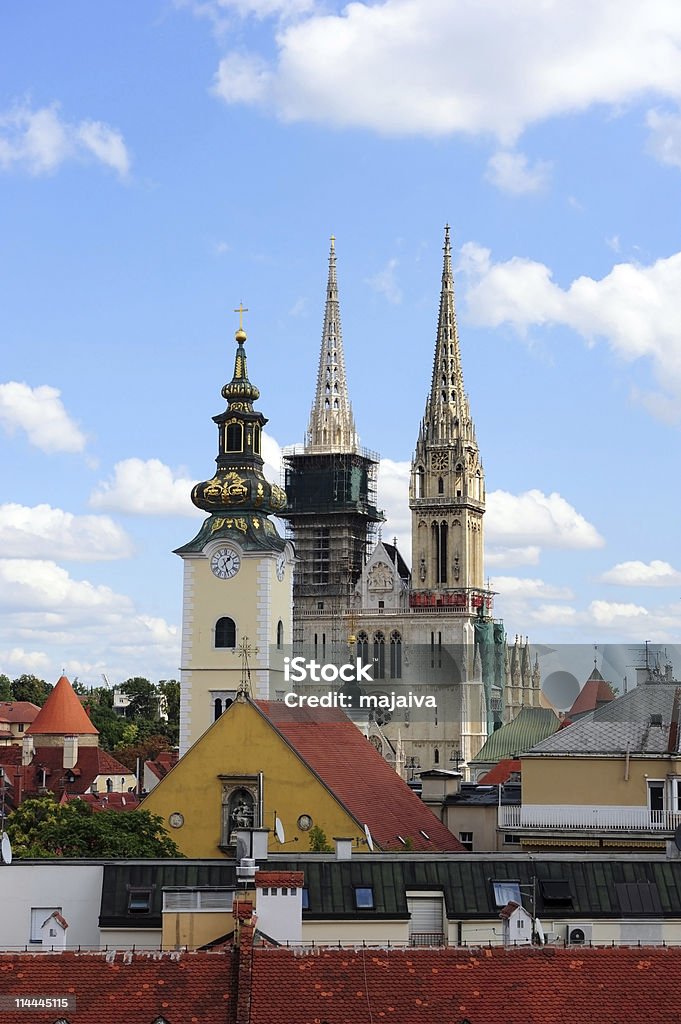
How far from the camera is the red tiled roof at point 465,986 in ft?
84.0

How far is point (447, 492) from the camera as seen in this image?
561ft

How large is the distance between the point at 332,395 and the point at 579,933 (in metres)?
147

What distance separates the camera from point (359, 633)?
536 ft

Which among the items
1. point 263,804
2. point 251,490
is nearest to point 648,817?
point 263,804

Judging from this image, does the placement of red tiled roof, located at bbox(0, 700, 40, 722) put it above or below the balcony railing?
above

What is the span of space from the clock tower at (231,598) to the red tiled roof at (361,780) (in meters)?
17.9

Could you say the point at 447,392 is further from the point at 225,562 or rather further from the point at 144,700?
the point at 225,562

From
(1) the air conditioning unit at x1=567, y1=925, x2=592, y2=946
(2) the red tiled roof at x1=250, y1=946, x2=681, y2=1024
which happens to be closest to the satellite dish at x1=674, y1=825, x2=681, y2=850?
(1) the air conditioning unit at x1=567, y1=925, x2=592, y2=946

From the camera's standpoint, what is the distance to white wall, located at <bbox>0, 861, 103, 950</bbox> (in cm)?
3272

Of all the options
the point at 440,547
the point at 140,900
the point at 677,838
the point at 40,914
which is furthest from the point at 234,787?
the point at 440,547

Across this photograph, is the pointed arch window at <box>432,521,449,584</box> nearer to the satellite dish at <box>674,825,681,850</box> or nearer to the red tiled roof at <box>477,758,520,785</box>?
the red tiled roof at <box>477,758,520,785</box>

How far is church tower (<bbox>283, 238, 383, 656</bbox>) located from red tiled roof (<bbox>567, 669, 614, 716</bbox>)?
2138 centimetres

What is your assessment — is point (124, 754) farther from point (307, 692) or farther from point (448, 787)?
A: point (448, 787)

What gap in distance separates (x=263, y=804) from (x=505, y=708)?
117 m
